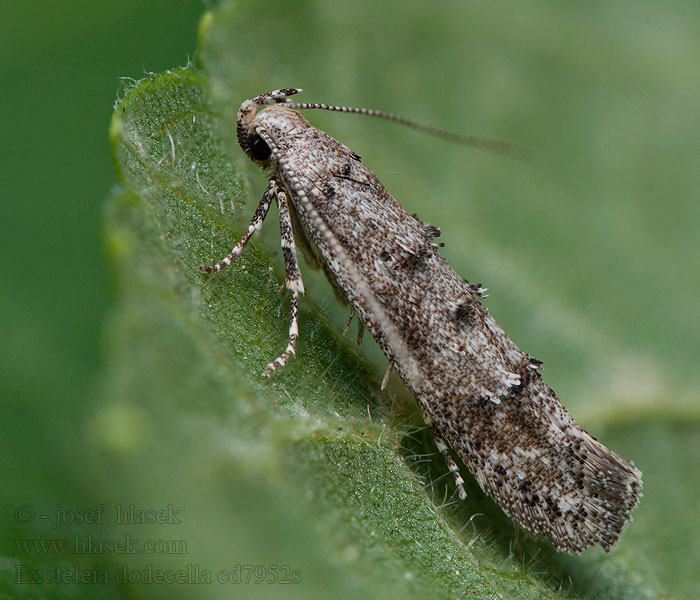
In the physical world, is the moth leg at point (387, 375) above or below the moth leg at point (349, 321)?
below

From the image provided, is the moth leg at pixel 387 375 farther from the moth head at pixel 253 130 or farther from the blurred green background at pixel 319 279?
the moth head at pixel 253 130

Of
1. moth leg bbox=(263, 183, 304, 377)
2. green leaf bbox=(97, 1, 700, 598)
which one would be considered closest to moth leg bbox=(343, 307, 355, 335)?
green leaf bbox=(97, 1, 700, 598)

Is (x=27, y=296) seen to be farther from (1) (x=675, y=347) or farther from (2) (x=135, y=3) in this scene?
(1) (x=675, y=347)

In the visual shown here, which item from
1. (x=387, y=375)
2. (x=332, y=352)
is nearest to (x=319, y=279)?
(x=332, y=352)

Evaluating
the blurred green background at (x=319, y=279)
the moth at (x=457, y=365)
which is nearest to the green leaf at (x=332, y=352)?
the blurred green background at (x=319, y=279)

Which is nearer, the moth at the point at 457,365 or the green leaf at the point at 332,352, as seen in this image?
the green leaf at the point at 332,352

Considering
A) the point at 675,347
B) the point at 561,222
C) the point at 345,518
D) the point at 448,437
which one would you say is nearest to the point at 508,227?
the point at 561,222

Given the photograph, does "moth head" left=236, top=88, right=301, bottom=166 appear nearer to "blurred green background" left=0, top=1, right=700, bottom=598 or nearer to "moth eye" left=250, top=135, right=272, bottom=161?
"moth eye" left=250, top=135, right=272, bottom=161
